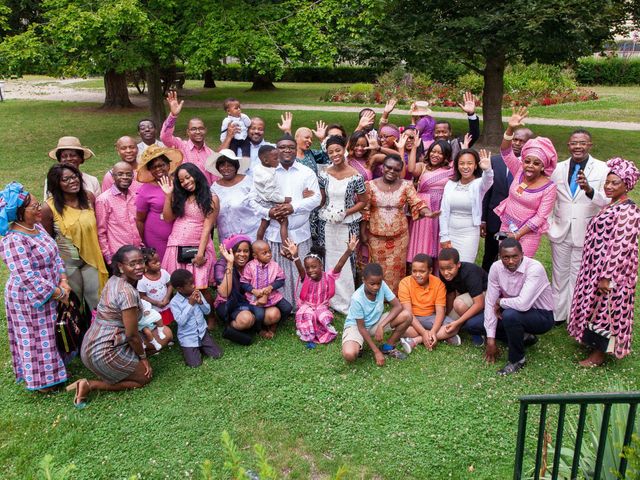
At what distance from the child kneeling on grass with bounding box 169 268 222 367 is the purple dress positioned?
1.93 feet

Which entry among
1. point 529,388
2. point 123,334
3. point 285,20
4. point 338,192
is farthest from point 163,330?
point 285,20

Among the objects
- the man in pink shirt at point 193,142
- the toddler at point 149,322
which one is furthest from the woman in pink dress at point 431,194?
the toddler at point 149,322

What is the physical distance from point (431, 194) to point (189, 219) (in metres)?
2.68

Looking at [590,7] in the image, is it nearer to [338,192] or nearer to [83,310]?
[338,192]

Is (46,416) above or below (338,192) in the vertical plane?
below

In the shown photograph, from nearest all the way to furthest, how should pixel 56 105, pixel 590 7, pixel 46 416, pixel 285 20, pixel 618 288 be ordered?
pixel 46 416
pixel 618 288
pixel 590 7
pixel 285 20
pixel 56 105

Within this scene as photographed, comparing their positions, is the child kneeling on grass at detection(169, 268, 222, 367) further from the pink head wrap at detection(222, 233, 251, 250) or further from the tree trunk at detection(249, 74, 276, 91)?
the tree trunk at detection(249, 74, 276, 91)

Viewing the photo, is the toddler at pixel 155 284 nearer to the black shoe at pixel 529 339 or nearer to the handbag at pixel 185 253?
the handbag at pixel 185 253

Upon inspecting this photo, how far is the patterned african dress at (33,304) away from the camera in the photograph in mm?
4551

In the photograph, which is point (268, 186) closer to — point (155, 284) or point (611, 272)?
point (155, 284)

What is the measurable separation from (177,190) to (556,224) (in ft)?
12.6

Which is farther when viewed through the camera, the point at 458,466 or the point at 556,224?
the point at 556,224

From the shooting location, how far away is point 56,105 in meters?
24.5

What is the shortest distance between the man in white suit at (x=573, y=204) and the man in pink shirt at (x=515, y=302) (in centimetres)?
65
